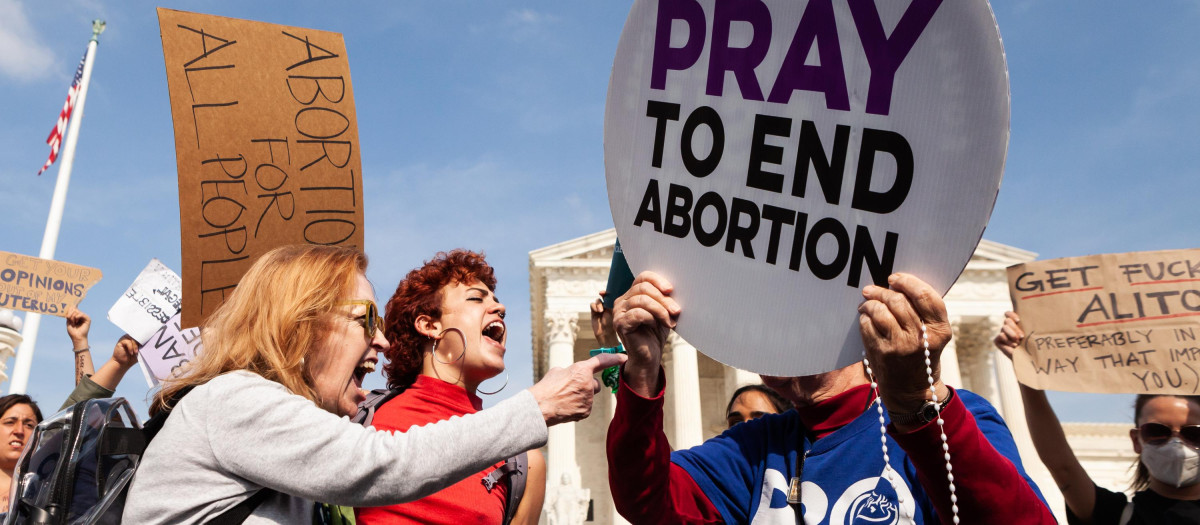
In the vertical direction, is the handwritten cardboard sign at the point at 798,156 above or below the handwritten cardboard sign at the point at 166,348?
above

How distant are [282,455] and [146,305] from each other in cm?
408

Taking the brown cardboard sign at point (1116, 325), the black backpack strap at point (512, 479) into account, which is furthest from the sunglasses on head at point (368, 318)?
the brown cardboard sign at point (1116, 325)

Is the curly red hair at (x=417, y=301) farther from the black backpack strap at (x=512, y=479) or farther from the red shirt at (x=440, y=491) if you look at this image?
the black backpack strap at (x=512, y=479)

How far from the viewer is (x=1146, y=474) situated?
4.27 meters

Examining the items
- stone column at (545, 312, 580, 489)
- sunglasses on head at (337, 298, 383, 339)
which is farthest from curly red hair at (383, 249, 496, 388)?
stone column at (545, 312, 580, 489)

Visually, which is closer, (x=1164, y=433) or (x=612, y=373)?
(x=612, y=373)

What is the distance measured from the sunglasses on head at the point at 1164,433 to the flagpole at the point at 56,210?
42.5 ft

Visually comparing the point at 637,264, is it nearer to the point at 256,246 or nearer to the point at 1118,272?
the point at 256,246

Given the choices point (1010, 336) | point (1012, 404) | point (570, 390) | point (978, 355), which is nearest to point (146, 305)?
point (570, 390)

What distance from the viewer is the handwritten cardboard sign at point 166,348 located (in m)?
5.21

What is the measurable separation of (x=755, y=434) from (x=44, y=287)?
712 centimetres

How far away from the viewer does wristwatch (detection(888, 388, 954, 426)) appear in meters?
1.66

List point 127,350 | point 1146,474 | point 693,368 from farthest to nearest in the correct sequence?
1. point 693,368
2. point 127,350
3. point 1146,474

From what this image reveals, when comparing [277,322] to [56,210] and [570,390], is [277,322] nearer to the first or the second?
[570,390]
